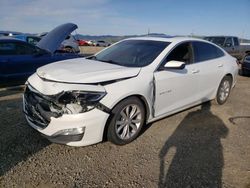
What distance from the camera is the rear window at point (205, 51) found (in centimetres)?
496

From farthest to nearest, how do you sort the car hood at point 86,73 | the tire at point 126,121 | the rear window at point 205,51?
1. the rear window at point 205,51
2. the tire at point 126,121
3. the car hood at point 86,73

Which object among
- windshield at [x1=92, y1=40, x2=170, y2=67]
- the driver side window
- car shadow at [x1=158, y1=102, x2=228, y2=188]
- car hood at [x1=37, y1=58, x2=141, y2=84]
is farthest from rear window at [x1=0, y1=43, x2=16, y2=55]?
car shadow at [x1=158, y1=102, x2=228, y2=188]

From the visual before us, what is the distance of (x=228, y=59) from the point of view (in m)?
5.91

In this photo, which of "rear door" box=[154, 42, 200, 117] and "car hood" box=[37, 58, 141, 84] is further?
"rear door" box=[154, 42, 200, 117]

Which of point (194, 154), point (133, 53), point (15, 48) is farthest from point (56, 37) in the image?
point (194, 154)

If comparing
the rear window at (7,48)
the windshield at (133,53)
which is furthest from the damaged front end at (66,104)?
the rear window at (7,48)

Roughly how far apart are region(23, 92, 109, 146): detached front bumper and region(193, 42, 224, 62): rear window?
8.20 feet

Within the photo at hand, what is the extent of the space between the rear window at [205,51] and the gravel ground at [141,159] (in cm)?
129

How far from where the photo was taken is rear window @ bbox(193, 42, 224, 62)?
4965mm

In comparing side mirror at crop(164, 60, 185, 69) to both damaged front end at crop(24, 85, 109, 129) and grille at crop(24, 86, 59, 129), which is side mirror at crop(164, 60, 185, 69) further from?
grille at crop(24, 86, 59, 129)

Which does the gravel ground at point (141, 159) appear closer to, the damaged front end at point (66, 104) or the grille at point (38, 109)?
the grille at point (38, 109)

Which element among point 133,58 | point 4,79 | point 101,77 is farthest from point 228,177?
point 4,79

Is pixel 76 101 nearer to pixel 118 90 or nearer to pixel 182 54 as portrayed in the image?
pixel 118 90

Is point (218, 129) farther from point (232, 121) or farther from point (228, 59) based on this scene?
point (228, 59)
